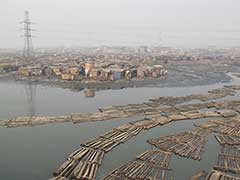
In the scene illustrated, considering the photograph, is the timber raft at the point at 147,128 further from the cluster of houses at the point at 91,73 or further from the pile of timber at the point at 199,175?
the cluster of houses at the point at 91,73

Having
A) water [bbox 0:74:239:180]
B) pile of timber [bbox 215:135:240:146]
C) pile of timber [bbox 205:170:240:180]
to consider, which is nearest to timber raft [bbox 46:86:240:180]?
water [bbox 0:74:239:180]

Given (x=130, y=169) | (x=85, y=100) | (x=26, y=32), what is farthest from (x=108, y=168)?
(x=26, y=32)

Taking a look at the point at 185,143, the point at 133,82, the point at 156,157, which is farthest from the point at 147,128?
the point at 133,82

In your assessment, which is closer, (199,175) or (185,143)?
(199,175)

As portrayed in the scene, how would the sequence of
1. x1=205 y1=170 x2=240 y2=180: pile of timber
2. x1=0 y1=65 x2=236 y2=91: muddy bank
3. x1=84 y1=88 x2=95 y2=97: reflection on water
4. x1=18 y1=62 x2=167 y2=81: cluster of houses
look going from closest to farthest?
x1=205 y1=170 x2=240 y2=180: pile of timber, x1=84 y1=88 x2=95 y2=97: reflection on water, x1=0 y1=65 x2=236 y2=91: muddy bank, x1=18 y1=62 x2=167 y2=81: cluster of houses

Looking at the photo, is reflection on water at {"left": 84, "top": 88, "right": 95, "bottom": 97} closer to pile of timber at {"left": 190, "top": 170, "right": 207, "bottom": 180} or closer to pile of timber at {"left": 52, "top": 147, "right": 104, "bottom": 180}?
pile of timber at {"left": 52, "top": 147, "right": 104, "bottom": 180}

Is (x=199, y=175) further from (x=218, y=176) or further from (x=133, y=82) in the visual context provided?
(x=133, y=82)
